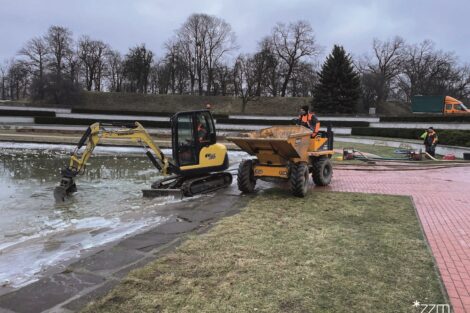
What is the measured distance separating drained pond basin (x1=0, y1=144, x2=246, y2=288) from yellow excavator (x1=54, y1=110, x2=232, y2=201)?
43 cm

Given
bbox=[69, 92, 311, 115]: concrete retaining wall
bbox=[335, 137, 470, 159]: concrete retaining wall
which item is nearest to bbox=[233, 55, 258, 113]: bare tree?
bbox=[69, 92, 311, 115]: concrete retaining wall

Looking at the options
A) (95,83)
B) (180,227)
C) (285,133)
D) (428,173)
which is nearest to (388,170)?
(428,173)

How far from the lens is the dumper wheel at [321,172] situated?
10828 mm

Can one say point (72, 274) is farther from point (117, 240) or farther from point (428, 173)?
point (428, 173)

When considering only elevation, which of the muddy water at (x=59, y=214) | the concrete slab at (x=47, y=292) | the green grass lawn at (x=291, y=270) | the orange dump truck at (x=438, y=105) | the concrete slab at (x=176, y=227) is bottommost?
the muddy water at (x=59, y=214)

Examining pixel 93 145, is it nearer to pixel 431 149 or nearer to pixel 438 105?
pixel 431 149

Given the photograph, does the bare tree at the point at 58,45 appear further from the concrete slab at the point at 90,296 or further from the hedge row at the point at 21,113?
the concrete slab at the point at 90,296

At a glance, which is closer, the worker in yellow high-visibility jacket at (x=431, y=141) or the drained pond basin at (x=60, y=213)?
the drained pond basin at (x=60, y=213)

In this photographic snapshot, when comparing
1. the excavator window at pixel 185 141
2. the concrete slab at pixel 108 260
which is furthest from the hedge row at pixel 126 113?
the concrete slab at pixel 108 260

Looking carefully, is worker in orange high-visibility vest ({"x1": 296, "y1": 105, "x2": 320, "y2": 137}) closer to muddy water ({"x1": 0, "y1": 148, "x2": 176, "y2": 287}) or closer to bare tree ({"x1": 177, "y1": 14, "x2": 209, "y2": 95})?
muddy water ({"x1": 0, "y1": 148, "x2": 176, "y2": 287})

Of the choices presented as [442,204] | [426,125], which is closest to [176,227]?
[442,204]

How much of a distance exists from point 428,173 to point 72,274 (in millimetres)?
12615

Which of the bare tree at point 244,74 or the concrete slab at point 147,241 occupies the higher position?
the bare tree at point 244,74

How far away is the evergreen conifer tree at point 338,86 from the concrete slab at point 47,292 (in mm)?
45365
